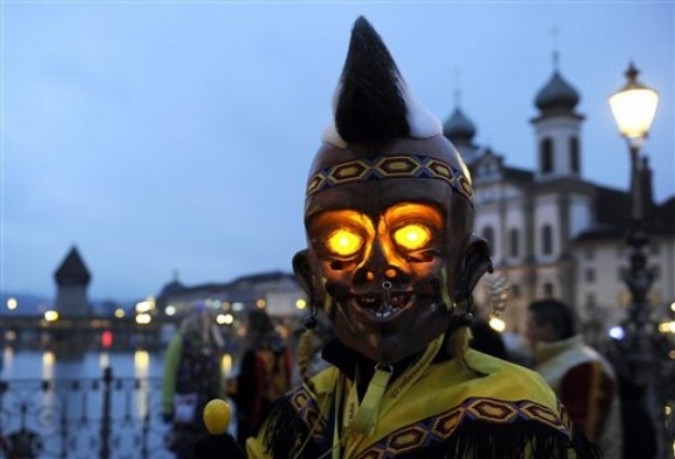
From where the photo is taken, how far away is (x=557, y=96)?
61.4 metres

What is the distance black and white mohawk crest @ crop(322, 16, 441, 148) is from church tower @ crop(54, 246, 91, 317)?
214 feet

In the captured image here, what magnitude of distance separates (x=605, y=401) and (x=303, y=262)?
2565 millimetres

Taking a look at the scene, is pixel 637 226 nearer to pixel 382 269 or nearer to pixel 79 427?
pixel 79 427

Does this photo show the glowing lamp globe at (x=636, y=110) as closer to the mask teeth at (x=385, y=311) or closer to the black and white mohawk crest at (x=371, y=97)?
the black and white mohawk crest at (x=371, y=97)

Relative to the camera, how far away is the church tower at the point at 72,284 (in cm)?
6938

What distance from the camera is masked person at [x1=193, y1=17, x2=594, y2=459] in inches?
79.4

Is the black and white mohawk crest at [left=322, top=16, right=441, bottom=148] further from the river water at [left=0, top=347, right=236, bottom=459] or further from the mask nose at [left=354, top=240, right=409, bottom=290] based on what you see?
the river water at [left=0, top=347, right=236, bottom=459]

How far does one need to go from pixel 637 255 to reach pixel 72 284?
268 feet

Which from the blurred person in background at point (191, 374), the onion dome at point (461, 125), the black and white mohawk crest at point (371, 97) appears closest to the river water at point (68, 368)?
the blurred person in background at point (191, 374)

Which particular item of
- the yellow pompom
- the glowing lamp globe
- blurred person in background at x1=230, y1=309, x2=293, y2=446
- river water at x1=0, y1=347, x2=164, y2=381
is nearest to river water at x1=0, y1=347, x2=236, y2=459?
river water at x1=0, y1=347, x2=164, y2=381

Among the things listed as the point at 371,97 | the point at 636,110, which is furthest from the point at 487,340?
the point at 636,110

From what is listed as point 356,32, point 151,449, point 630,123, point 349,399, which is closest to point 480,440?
point 349,399

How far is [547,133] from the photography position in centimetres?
6153

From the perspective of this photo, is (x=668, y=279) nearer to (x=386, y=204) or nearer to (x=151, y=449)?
(x=151, y=449)
